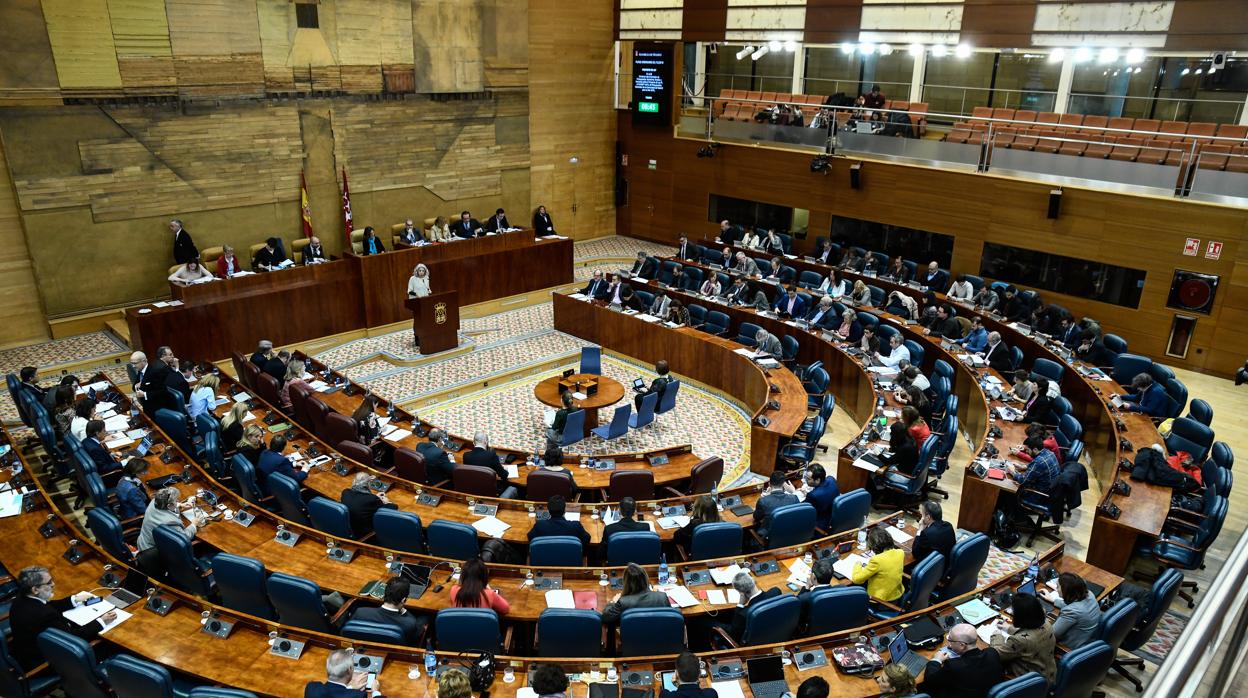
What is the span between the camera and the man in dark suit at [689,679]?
5340mm

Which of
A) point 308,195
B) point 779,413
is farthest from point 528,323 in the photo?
point 779,413

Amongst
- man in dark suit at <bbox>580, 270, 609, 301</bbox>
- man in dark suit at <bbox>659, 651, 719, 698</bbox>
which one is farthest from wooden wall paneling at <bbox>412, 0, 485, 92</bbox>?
man in dark suit at <bbox>659, 651, 719, 698</bbox>

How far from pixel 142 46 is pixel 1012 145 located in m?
16.9

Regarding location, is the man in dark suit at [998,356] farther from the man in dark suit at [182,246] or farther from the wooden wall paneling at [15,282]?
the wooden wall paneling at [15,282]

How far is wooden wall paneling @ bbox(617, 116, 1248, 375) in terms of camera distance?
45.4 ft

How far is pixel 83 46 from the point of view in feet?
47.4

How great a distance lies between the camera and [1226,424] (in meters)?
12.3

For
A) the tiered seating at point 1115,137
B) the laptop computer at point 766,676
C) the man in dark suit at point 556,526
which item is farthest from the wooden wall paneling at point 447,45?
the laptop computer at point 766,676

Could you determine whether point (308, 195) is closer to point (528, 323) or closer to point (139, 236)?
point (139, 236)

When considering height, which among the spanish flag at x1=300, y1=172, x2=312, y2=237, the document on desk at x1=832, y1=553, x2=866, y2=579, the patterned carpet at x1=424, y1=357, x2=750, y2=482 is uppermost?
the spanish flag at x1=300, y1=172, x2=312, y2=237

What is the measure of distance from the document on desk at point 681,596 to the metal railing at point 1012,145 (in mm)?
12161

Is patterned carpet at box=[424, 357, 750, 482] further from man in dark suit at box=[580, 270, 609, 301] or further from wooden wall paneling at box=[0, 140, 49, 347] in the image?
wooden wall paneling at box=[0, 140, 49, 347]

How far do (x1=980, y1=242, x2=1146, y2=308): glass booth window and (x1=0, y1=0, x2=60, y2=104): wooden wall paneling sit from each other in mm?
18005

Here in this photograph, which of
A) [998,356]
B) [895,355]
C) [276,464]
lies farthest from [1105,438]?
[276,464]
